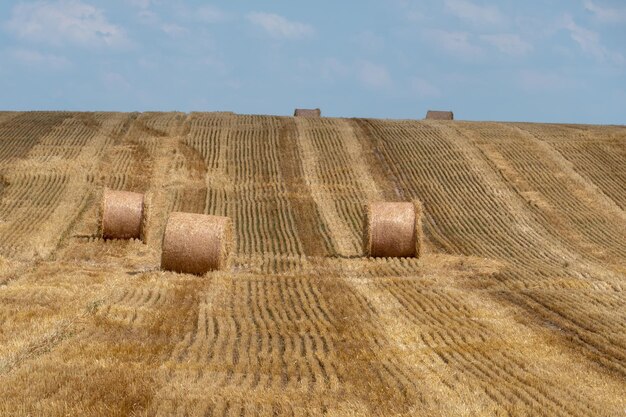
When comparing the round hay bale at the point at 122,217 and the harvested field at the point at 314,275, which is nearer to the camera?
the harvested field at the point at 314,275

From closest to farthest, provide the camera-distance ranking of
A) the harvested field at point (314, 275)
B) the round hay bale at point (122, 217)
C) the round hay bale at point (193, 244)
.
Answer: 1. the harvested field at point (314, 275)
2. the round hay bale at point (193, 244)
3. the round hay bale at point (122, 217)

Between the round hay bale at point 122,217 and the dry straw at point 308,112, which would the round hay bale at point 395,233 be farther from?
the dry straw at point 308,112

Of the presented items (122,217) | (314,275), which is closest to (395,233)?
(314,275)

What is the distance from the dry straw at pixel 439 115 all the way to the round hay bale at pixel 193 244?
41069 mm

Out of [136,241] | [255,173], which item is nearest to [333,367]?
[136,241]

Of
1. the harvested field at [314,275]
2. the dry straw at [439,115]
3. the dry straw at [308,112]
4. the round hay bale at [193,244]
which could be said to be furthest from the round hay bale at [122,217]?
the dry straw at [439,115]

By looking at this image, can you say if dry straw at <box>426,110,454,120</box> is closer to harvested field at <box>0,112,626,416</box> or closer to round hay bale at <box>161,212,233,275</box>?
harvested field at <box>0,112,626,416</box>

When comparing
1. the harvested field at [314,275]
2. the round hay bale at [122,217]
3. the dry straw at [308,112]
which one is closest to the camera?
the harvested field at [314,275]

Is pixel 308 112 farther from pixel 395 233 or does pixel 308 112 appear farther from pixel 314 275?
pixel 314 275

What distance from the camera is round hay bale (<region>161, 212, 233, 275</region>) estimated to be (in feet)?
70.3

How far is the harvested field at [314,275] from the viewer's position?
10.9 m

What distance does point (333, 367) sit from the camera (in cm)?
1216

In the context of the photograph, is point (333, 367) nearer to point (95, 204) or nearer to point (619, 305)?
point (619, 305)

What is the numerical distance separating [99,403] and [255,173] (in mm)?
31624
